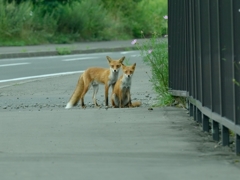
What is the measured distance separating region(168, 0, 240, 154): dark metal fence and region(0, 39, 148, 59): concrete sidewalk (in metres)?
19.2

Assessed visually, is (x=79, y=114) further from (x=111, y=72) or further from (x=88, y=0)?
(x=88, y=0)

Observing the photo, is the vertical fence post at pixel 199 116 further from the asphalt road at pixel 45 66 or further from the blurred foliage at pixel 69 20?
the blurred foliage at pixel 69 20

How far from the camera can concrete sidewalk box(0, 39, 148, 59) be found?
32.8 meters

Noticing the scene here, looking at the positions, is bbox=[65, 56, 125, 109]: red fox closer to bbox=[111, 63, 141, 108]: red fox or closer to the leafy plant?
bbox=[111, 63, 141, 108]: red fox

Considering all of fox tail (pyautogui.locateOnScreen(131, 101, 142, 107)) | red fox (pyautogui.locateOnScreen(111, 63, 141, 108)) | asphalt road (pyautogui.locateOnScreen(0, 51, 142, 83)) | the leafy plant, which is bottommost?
asphalt road (pyautogui.locateOnScreen(0, 51, 142, 83))

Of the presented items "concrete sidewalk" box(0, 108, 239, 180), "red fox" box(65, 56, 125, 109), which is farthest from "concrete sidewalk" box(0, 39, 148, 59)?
"concrete sidewalk" box(0, 108, 239, 180)

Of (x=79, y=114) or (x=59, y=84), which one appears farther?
(x=59, y=84)

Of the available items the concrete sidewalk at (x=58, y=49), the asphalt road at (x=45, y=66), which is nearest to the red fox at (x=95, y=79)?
the asphalt road at (x=45, y=66)

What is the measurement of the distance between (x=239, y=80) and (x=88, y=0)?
37.4 metres

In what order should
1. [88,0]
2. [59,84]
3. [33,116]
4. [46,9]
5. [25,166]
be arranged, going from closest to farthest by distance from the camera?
[25,166], [33,116], [59,84], [46,9], [88,0]

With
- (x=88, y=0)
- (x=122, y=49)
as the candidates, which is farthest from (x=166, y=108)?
(x=88, y=0)

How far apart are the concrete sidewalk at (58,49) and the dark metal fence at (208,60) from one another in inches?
756

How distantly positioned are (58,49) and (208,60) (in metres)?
25.1

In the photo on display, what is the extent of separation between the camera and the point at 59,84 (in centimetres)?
2014
